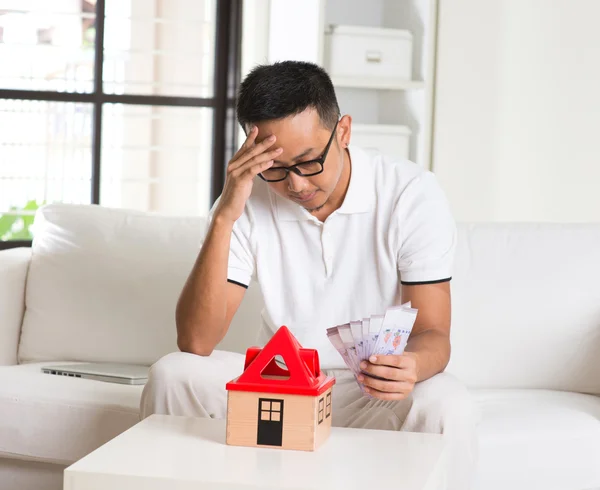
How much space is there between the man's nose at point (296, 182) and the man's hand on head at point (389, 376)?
0.47 m

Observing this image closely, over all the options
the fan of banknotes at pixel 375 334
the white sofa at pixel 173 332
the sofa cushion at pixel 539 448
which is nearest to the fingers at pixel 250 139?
the fan of banknotes at pixel 375 334

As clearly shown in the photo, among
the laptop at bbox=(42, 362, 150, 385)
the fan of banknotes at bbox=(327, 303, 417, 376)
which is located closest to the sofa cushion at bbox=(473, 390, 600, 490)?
the fan of banknotes at bbox=(327, 303, 417, 376)

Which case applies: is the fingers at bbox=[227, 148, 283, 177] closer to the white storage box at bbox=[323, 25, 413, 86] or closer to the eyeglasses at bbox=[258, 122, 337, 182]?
the eyeglasses at bbox=[258, 122, 337, 182]

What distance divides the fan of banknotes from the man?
0.03m

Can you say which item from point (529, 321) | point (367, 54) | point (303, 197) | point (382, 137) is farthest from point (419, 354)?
point (367, 54)

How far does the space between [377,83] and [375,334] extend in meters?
2.22

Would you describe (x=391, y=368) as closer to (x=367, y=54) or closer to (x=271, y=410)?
(x=271, y=410)

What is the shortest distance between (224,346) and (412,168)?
81 cm

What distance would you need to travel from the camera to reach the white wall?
11.9 feet

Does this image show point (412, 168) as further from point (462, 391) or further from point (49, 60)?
point (49, 60)

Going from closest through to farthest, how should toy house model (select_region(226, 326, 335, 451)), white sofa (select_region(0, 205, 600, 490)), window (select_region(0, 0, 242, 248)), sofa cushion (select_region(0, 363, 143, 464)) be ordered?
toy house model (select_region(226, 326, 335, 451))
white sofa (select_region(0, 205, 600, 490))
sofa cushion (select_region(0, 363, 143, 464))
window (select_region(0, 0, 242, 248))

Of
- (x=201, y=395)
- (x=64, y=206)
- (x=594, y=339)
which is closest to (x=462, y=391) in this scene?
(x=201, y=395)

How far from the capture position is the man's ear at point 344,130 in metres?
2.13

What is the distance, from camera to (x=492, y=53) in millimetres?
3748
